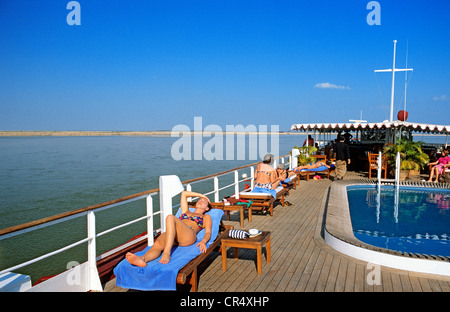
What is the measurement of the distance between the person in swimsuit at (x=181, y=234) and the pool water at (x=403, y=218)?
11.2 ft

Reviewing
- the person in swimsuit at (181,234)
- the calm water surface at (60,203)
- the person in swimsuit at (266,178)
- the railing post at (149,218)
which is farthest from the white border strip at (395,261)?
the calm water surface at (60,203)

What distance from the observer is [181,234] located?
11.3 ft

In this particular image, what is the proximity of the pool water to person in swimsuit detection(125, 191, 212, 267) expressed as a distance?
3.42m

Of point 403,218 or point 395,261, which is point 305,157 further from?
point 395,261

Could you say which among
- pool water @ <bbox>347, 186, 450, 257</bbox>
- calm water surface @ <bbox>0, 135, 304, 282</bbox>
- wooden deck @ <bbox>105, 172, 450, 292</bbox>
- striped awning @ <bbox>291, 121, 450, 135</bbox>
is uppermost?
striped awning @ <bbox>291, 121, 450, 135</bbox>

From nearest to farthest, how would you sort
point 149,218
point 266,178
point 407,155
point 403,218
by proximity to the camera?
1. point 149,218
2. point 266,178
3. point 403,218
4. point 407,155

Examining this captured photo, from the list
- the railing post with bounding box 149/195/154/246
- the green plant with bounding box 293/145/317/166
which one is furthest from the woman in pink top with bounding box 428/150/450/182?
the railing post with bounding box 149/195/154/246

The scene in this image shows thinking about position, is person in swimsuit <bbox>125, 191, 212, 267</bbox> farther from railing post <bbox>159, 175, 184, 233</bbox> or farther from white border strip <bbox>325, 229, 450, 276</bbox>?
white border strip <bbox>325, 229, 450, 276</bbox>

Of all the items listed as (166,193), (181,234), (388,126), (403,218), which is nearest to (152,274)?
(181,234)

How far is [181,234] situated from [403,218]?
5786 millimetres

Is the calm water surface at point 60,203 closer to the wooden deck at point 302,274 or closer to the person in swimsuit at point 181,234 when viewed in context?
the person in swimsuit at point 181,234

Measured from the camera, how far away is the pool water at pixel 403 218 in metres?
5.73

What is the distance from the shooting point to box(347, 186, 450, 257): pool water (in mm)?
5734
